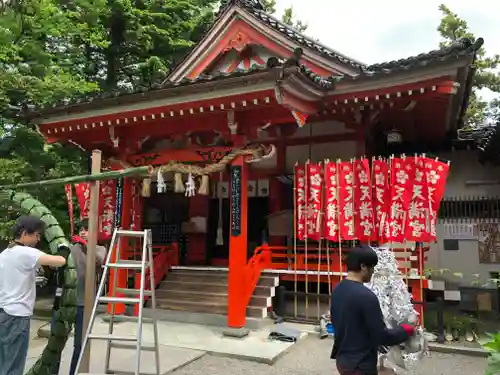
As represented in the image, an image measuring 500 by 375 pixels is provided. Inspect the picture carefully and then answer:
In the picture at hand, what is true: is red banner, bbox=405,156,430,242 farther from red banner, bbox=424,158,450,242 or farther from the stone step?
the stone step

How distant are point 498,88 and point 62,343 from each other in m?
20.5

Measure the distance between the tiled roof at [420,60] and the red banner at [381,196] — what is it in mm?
1645

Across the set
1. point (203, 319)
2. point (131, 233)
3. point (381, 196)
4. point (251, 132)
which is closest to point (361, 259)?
point (131, 233)

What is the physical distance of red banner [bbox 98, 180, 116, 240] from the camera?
1006 centimetres

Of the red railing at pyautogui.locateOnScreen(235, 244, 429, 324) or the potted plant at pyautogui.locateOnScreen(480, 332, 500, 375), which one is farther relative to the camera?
the red railing at pyautogui.locateOnScreen(235, 244, 429, 324)

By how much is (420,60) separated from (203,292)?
21.2 ft

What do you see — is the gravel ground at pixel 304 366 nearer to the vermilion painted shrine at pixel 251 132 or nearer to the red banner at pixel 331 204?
the vermilion painted shrine at pixel 251 132

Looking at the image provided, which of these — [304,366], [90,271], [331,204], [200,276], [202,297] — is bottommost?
[304,366]

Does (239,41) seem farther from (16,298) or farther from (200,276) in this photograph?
(16,298)

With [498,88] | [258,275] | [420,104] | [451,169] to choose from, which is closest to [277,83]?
[420,104]

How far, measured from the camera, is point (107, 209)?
10117 mm

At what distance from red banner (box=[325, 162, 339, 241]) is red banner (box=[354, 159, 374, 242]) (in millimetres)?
382

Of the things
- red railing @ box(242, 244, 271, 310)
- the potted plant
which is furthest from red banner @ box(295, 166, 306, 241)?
the potted plant

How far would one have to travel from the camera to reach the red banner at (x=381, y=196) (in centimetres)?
766
